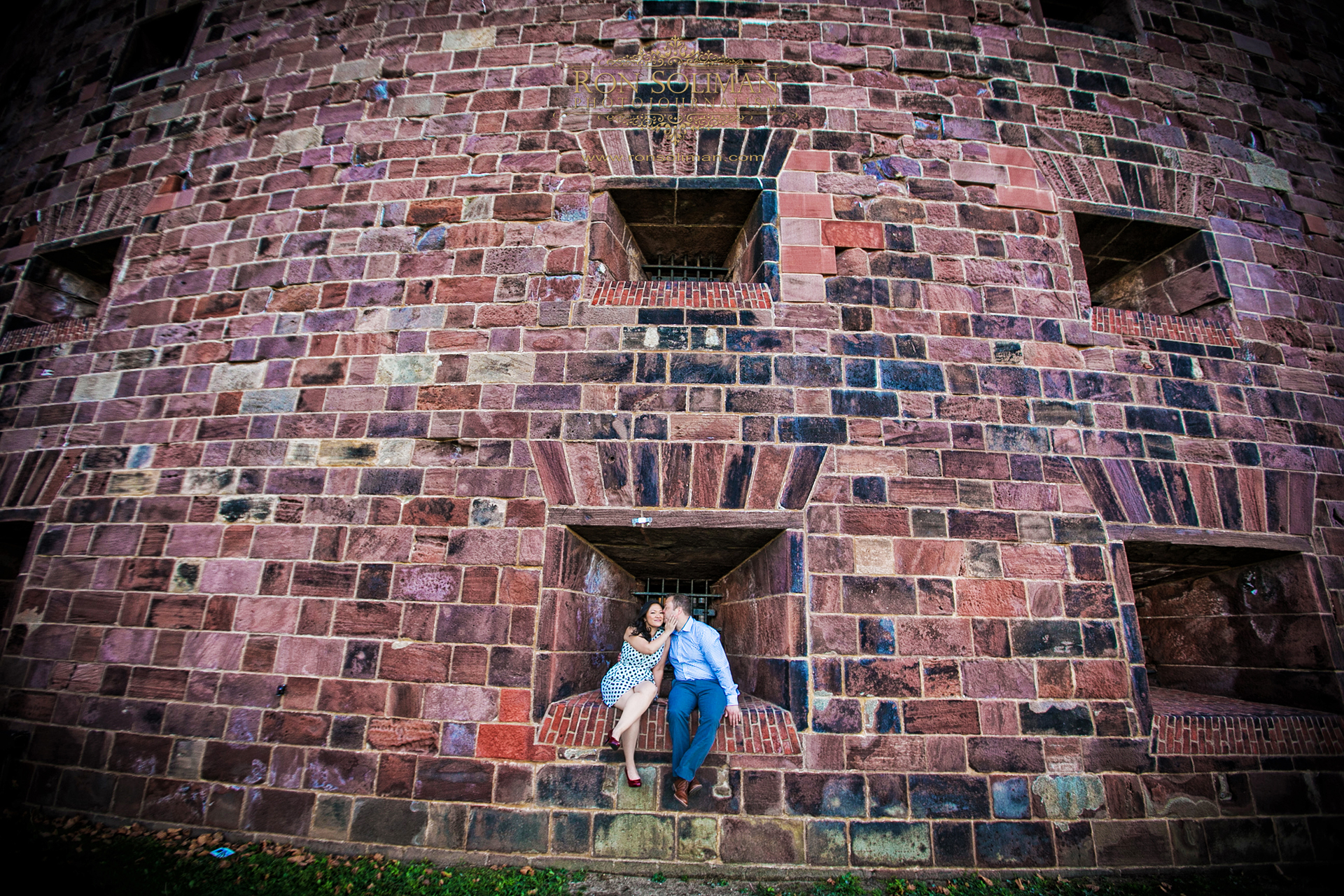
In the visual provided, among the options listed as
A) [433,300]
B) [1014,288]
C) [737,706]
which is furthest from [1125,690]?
[433,300]

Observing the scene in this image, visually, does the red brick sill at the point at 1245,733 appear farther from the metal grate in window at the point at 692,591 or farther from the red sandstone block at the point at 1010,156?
the red sandstone block at the point at 1010,156

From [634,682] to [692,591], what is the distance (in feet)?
4.37

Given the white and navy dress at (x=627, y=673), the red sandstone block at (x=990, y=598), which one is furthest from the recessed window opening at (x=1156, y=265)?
the white and navy dress at (x=627, y=673)

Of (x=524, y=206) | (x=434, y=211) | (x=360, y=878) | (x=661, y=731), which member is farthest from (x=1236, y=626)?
(x=434, y=211)

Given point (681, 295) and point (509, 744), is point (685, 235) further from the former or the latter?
point (509, 744)

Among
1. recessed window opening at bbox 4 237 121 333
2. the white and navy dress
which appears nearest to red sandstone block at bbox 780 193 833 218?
the white and navy dress

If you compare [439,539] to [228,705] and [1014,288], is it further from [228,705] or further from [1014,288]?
[1014,288]

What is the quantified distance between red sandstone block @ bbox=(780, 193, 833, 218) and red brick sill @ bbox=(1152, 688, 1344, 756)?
385cm

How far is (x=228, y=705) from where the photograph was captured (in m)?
3.22

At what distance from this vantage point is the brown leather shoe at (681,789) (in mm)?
2846

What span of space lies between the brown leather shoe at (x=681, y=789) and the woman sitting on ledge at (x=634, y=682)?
0.68ft

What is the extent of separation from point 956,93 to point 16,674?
7925mm

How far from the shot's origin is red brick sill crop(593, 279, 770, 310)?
365 centimetres

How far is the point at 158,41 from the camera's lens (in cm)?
563
